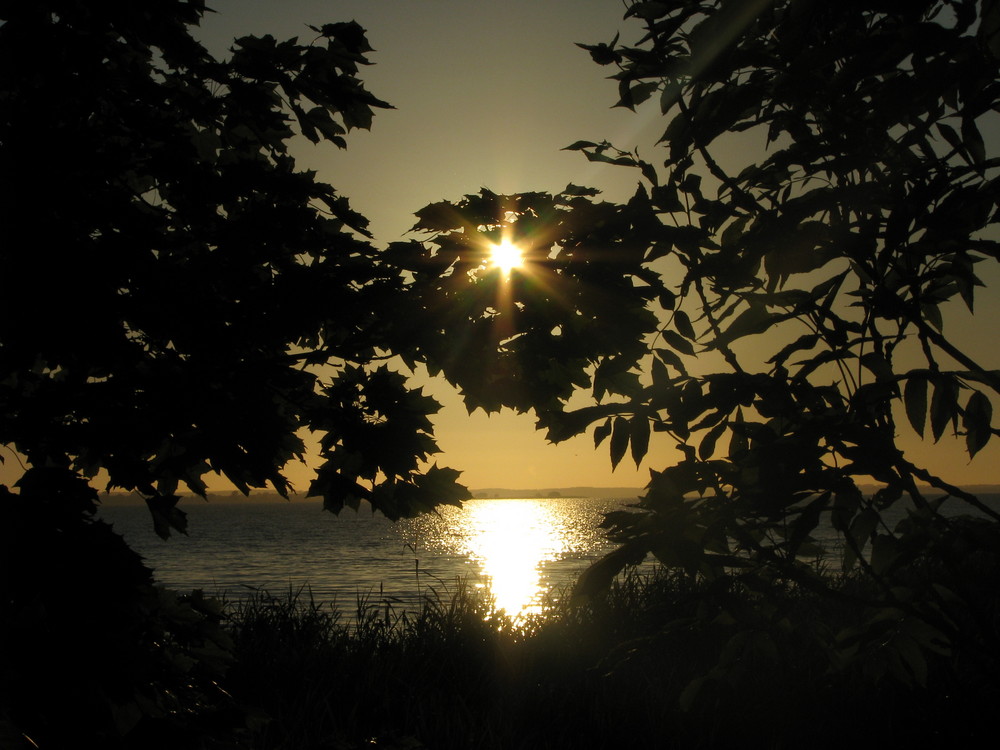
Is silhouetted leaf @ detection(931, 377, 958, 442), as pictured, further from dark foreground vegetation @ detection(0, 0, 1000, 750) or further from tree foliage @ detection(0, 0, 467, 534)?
tree foliage @ detection(0, 0, 467, 534)

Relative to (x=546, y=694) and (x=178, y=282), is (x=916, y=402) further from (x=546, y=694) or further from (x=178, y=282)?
(x=546, y=694)

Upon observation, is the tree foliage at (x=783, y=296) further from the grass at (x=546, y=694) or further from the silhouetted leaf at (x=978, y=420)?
the grass at (x=546, y=694)

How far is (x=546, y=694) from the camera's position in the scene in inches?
223

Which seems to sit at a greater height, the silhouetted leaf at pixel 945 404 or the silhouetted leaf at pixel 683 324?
the silhouetted leaf at pixel 683 324

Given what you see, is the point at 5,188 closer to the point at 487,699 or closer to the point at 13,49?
the point at 13,49

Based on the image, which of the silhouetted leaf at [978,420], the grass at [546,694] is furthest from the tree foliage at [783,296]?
the grass at [546,694]

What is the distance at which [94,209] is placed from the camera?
2646mm

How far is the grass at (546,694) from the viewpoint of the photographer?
16.2 ft

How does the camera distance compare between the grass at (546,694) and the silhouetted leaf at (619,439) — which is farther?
the grass at (546,694)

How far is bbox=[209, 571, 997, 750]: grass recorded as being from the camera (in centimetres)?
495

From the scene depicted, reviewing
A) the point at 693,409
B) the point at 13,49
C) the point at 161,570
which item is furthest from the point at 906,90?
the point at 161,570

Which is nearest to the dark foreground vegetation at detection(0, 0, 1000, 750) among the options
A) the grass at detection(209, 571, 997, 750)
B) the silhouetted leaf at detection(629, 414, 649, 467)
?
the silhouetted leaf at detection(629, 414, 649, 467)

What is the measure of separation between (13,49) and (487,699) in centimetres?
511

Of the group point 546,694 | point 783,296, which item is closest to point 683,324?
point 783,296
